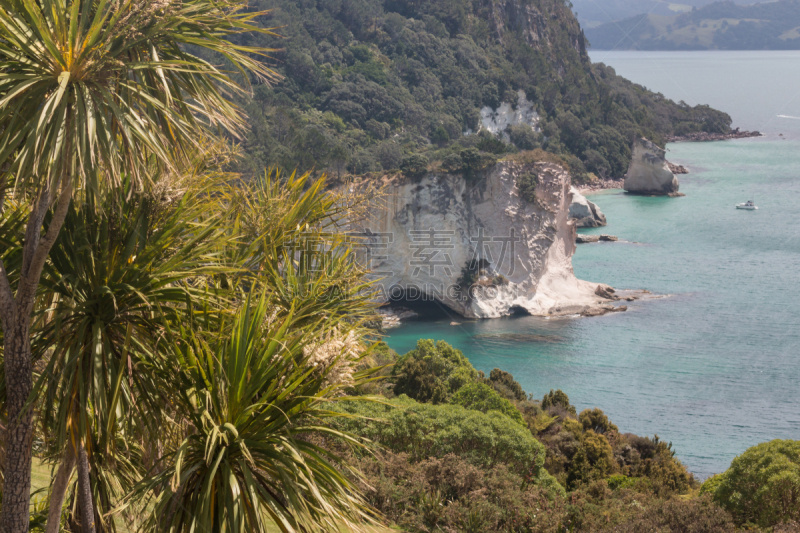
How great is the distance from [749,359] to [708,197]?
40187 millimetres

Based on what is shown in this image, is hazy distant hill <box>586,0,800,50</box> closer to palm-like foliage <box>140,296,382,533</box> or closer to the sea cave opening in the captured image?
the sea cave opening

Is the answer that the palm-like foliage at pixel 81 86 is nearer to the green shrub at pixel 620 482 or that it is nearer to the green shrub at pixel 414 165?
the green shrub at pixel 620 482

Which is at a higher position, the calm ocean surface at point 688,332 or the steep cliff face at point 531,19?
the steep cliff face at point 531,19

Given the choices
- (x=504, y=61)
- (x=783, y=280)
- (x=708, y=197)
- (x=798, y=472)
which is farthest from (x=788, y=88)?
(x=798, y=472)

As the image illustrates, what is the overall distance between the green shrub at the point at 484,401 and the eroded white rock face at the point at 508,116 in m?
48.9

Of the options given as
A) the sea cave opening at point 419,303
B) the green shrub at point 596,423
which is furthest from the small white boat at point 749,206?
the green shrub at point 596,423

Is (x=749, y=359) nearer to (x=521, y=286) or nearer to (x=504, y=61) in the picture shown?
(x=521, y=286)

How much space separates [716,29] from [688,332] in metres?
146

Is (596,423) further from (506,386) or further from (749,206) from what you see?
(749,206)

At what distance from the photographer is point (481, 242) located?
40875 millimetres

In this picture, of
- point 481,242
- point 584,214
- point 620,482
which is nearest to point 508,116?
point 584,214

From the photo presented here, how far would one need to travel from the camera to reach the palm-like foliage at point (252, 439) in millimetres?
3129

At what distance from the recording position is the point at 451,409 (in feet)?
38.5

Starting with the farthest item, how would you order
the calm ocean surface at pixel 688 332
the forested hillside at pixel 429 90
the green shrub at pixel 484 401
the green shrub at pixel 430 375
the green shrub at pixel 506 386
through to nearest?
1. the forested hillside at pixel 429 90
2. the calm ocean surface at pixel 688 332
3. the green shrub at pixel 506 386
4. the green shrub at pixel 430 375
5. the green shrub at pixel 484 401
